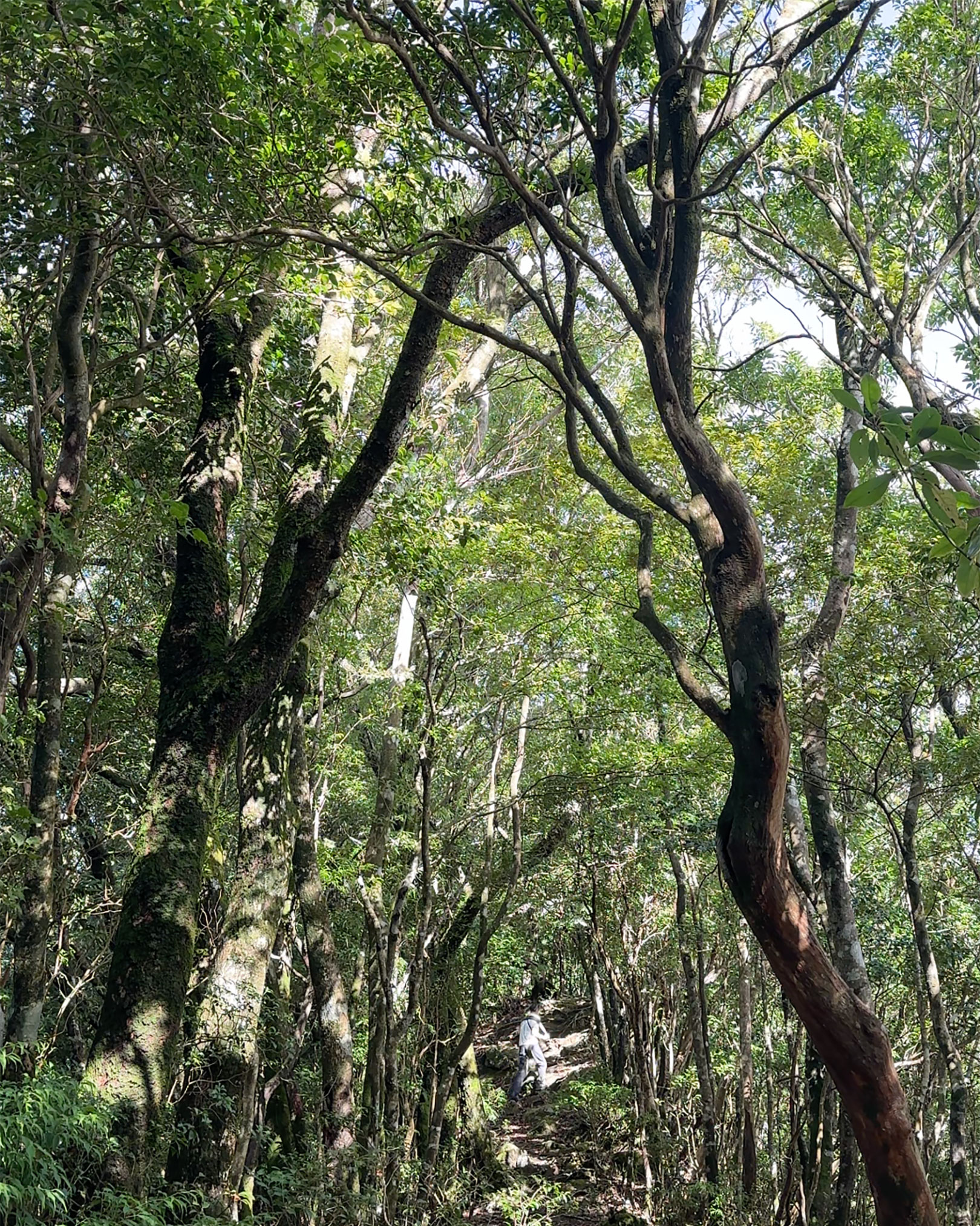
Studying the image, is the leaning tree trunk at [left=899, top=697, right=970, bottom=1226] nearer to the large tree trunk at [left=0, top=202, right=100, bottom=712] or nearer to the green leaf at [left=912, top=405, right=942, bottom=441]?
the large tree trunk at [left=0, top=202, right=100, bottom=712]

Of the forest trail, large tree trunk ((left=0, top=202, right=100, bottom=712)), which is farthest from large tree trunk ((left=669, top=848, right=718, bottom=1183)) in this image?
large tree trunk ((left=0, top=202, right=100, bottom=712))

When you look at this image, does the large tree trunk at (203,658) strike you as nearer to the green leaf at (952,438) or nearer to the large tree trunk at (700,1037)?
the green leaf at (952,438)

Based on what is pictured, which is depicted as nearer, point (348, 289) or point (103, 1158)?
point (103, 1158)

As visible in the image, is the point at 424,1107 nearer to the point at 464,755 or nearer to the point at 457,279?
the point at 464,755

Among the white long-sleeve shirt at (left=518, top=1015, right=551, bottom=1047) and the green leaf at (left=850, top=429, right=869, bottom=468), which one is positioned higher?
the green leaf at (left=850, top=429, right=869, bottom=468)

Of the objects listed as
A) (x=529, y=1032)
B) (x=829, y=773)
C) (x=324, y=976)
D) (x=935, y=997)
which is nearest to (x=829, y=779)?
(x=829, y=773)

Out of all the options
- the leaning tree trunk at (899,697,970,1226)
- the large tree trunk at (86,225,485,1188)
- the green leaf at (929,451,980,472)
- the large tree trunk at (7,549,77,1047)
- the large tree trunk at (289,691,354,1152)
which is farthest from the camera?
the leaning tree trunk at (899,697,970,1226)

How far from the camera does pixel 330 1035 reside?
7.28 m

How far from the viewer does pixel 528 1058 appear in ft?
47.3

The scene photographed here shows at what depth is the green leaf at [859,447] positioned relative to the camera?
3.88ft

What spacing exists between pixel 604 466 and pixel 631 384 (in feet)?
11.9

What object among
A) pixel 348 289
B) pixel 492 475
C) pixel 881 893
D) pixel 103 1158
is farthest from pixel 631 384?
pixel 103 1158

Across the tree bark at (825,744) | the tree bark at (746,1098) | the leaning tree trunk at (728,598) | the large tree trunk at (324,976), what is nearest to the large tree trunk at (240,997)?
the large tree trunk at (324,976)

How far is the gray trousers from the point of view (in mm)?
14242
